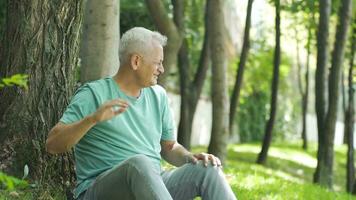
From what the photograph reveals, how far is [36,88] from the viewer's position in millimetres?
5895

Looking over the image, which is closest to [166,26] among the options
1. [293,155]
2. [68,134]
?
[68,134]

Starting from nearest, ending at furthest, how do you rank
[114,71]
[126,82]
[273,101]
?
[126,82] → [114,71] → [273,101]

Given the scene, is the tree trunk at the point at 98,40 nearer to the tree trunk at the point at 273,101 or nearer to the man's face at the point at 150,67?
the man's face at the point at 150,67

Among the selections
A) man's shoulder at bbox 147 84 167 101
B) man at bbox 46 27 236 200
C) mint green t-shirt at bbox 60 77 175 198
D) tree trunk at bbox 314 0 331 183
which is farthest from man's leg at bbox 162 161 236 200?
tree trunk at bbox 314 0 331 183

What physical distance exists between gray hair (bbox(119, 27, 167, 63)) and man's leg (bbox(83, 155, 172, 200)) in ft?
2.79

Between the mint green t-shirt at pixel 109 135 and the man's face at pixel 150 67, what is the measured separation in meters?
0.18

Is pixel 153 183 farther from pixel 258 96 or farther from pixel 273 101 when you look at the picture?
pixel 258 96

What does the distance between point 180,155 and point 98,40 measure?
6.59 ft

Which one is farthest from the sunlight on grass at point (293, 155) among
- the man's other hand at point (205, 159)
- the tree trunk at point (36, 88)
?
the man's other hand at point (205, 159)

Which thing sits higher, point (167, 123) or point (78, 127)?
point (78, 127)

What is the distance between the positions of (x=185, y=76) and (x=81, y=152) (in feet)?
33.0

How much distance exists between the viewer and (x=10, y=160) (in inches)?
229

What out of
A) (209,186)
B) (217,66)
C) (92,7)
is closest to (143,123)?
(209,186)

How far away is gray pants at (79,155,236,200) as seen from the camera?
4.50m
